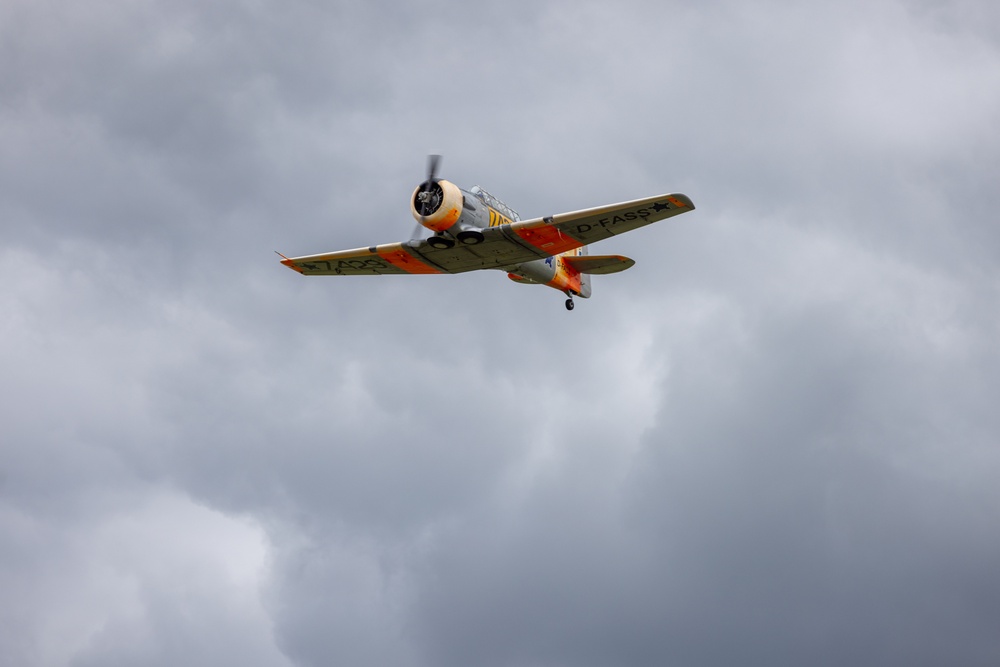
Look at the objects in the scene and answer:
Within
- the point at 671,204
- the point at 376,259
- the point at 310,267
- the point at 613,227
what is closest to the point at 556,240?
the point at 613,227

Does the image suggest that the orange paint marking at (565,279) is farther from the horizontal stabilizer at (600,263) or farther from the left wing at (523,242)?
the left wing at (523,242)

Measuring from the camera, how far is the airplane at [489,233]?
4062cm

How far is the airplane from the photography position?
40625 mm

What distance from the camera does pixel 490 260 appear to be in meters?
44.4

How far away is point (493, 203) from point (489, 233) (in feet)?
5.90

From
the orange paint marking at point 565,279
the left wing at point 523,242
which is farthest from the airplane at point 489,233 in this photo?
the orange paint marking at point 565,279

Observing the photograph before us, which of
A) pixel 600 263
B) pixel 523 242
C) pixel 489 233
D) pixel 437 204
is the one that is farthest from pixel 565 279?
pixel 437 204

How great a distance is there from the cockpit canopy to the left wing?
140 cm

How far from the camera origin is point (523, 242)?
4259cm

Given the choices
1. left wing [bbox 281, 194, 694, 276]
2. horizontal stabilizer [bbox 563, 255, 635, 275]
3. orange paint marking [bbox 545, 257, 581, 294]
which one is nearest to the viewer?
left wing [bbox 281, 194, 694, 276]

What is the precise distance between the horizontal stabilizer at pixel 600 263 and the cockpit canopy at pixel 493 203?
5.28 meters

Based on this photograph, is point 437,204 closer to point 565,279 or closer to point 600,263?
point 600,263

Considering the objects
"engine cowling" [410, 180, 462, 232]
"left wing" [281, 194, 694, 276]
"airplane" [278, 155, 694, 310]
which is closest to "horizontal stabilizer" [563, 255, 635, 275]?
"airplane" [278, 155, 694, 310]

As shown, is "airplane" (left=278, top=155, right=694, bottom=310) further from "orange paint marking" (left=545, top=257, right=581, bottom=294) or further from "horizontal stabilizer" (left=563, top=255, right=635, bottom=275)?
"orange paint marking" (left=545, top=257, right=581, bottom=294)
